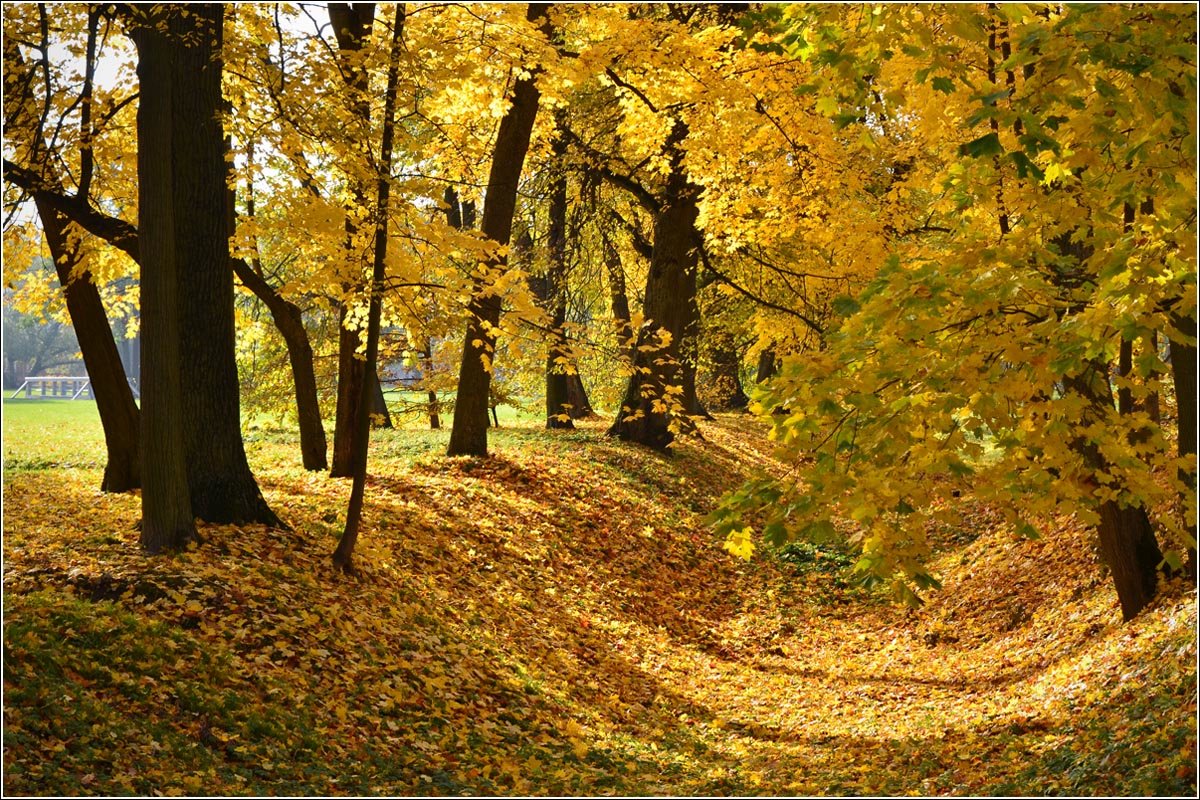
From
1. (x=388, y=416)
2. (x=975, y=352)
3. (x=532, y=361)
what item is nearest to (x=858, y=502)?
(x=975, y=352)

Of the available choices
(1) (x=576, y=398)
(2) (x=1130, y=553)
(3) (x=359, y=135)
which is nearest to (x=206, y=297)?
(3) (x=359, y=135)

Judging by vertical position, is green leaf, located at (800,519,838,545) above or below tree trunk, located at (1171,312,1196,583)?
below

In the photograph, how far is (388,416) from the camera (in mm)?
23062

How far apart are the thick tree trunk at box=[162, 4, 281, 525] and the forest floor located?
47 centimetres

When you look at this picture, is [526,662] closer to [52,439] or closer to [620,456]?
[620,456]

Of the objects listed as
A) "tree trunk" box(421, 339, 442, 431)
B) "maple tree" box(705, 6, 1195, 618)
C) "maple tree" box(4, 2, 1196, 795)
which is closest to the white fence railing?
"tree trunk" box(421, 339, 442, 431)

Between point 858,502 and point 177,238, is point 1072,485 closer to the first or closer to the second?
point 858,502

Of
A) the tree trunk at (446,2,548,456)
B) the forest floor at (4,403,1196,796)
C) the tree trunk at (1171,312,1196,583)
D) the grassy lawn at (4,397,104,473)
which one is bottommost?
the forest floor at (4,403,1196,796)

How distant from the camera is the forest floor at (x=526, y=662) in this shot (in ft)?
19.1

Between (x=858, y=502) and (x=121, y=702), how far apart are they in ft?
13.7

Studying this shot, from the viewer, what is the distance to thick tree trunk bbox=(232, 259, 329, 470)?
12117mm

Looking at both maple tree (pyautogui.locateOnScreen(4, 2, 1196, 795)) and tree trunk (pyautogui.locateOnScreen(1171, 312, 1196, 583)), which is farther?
tree trunk (pyautogui.locateOnScreen(1171, 312, 1196, 583))

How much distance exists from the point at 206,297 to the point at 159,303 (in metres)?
1.16

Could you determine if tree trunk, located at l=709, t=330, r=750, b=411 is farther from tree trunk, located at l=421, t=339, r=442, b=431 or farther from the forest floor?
the forest floor
